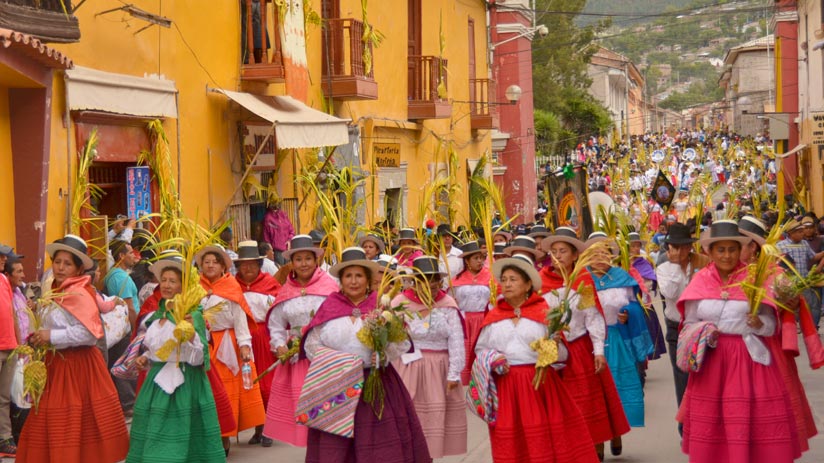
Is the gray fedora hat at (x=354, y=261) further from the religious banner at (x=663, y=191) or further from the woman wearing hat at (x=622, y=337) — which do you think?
the religious banner at (x=663, y=191)

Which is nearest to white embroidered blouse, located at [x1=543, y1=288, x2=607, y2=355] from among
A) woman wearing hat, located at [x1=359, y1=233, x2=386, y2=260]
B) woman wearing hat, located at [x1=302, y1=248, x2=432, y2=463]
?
woman wearing hat, located at [x1=302, y1=248, x2=432, y2=463]

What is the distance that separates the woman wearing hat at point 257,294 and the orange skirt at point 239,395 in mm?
345

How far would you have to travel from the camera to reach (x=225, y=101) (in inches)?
724

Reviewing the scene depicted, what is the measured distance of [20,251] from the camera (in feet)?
43.2

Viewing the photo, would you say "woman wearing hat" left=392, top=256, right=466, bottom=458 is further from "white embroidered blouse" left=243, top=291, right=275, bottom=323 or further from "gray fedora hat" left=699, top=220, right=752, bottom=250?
"white embroidered blouse" left=243, top=291, right=275, bottom=323

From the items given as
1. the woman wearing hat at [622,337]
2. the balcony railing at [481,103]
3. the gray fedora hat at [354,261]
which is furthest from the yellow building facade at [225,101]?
the woman wearing hat at [622,337]

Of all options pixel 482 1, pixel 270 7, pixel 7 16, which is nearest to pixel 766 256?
pixel 7 16

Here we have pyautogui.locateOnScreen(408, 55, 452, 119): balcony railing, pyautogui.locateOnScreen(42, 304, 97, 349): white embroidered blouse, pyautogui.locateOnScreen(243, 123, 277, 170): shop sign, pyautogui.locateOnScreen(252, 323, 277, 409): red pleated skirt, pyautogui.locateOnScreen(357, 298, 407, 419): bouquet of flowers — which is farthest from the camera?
pyautogui.locateOnScreen(408, 55, 452, 119): balcony railing

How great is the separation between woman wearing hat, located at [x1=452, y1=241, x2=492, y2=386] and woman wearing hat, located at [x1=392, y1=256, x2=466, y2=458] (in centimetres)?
275

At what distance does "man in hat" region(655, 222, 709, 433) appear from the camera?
10773mm

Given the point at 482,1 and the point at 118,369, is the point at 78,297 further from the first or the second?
the point at 482,1

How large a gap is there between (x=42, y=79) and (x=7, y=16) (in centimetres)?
81

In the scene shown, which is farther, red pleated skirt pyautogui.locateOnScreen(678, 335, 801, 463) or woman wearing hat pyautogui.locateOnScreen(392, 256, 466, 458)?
woman wearing hat pyautogui.locateOnScreen(392, 256, 466, 458)

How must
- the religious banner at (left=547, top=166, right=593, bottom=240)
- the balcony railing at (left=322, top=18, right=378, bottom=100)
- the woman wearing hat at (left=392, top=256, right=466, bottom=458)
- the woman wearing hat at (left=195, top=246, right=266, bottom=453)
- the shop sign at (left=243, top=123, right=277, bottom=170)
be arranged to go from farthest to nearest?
1. the balcony railing at (left=322, top=18, right=378, bottom=100)
2. the religious banner at (left=547, top=166, right=593, bottom=240)
3. the shop sign at (left=243, top=123, right=277, bottom=170)
4. the woman wearing hat at (left=195, top=246, right=266, bottom=453)
5. the woman wearing hat at (left=392, top=256, right=466, bottom=458)
